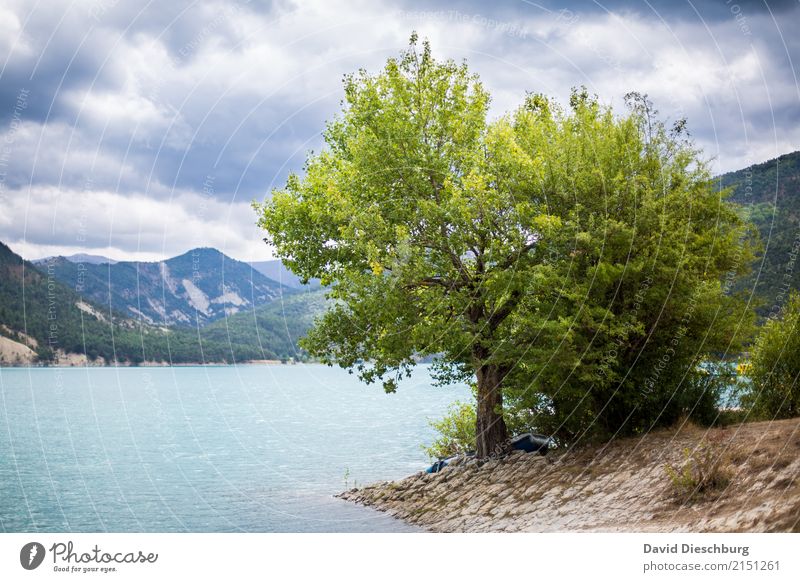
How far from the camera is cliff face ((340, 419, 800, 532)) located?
1470 cm

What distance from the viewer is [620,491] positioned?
18.9m

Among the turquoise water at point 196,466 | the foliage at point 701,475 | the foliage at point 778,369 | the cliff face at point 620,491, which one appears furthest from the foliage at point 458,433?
the foliage at point 701,475

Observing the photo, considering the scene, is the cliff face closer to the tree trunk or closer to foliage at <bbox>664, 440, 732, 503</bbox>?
foliage at <bbox>664, 440, 732, 503</bbox>

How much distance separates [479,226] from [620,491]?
34.1 feet

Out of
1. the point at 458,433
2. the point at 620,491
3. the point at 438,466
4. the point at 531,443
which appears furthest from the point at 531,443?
the point at 458,433

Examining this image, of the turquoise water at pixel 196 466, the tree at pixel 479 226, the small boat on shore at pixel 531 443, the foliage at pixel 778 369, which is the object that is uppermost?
the tree at pixel 479 226

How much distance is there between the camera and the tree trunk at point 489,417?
27453mm

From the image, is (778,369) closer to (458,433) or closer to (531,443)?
(531,443)

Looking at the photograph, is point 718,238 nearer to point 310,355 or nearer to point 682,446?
point 682,446

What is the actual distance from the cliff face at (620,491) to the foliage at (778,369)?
2.31 meters

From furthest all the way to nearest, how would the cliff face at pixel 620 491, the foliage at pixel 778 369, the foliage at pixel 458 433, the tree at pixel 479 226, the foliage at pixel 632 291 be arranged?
the foliage at pixel 458 433, the tree at pixel 479 226, the foliage at pixel 632 291, the foliage at pixel 778 369, the cliff face at pixel 620 491

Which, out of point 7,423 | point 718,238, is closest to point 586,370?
point 718,238

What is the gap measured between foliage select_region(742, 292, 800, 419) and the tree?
2.45 meters

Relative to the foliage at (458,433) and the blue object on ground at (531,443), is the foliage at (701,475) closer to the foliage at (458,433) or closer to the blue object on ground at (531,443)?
the blue object on ground at (531,443)
